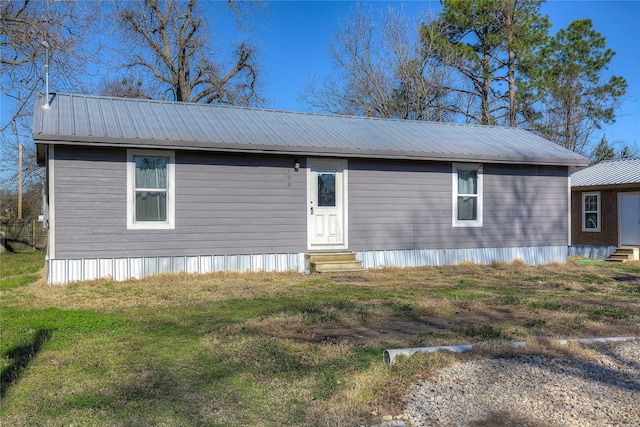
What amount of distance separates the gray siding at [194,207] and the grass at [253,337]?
72cm

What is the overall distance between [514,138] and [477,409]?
12.2 m

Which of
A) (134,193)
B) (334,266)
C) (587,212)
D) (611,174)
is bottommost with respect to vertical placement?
(334,266)

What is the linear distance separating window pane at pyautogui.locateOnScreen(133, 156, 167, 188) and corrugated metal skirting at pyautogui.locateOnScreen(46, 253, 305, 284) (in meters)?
1.39

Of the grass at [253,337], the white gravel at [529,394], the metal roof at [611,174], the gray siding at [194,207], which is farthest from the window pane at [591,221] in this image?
the white gravel at [529,394]

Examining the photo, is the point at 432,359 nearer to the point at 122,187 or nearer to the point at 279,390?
the point at 279,390

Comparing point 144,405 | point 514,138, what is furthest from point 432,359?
point 514,138

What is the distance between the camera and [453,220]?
1223 cm

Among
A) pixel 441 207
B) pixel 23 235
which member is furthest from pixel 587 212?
pixel 23 235

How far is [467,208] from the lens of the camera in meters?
12.5

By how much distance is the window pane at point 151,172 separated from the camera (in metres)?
9.69

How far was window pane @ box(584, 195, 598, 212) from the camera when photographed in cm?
1805

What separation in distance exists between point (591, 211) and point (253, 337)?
16.4 metres

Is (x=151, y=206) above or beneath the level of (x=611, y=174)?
beneath

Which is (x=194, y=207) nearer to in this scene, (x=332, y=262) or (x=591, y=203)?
(x=332, y=262)
